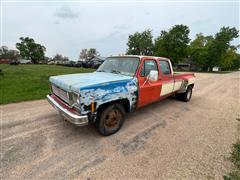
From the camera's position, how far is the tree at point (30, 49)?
59.4 m

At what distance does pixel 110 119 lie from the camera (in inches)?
129

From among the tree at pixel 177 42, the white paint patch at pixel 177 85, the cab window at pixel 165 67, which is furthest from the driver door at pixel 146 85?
the tree at pixel 177 42

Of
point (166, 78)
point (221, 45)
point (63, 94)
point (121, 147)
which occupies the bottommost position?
point (121, 147)

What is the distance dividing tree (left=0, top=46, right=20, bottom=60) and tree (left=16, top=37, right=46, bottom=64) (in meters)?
11.4

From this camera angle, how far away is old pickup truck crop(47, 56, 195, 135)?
2.70 metres

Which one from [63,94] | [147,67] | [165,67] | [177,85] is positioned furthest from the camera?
[177,85]

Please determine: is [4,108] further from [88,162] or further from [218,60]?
[218,60]

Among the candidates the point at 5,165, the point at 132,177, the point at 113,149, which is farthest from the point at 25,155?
the point at 132,177

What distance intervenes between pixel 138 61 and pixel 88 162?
264 cm

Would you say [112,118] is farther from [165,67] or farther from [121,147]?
[165,67]

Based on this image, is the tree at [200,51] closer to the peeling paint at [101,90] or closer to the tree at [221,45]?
the tree at [221,45]

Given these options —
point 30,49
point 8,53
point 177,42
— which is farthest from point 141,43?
point 8,53

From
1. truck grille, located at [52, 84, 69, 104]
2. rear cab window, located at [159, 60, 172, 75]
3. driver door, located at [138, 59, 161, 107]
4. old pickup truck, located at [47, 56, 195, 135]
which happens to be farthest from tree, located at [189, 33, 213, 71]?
truck grille, located at [52, 84, 69, 104]

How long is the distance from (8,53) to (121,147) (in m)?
92.2
